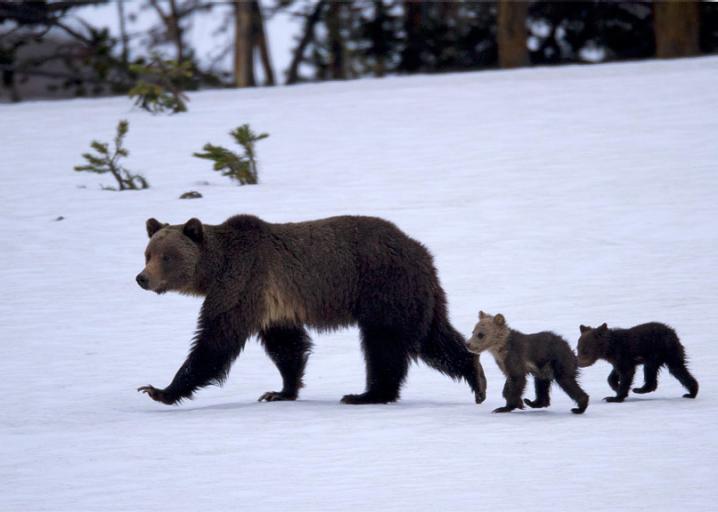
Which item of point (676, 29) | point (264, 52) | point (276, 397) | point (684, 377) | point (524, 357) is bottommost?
point (276, 397)

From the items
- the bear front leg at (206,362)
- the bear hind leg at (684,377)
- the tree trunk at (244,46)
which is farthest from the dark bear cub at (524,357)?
the tree trunk at (244,46)

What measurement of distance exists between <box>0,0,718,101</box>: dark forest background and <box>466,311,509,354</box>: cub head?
19800 millimetres

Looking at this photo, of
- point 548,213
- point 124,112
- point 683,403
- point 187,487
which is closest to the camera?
point 187,487

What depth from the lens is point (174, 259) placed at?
30.3ft

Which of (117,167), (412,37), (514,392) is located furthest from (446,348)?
→ (412,37)

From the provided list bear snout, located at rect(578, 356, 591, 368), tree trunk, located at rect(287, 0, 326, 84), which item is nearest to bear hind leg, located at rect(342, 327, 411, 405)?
bear snout, located at rect(578, 356, 591, 368)

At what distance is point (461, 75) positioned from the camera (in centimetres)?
2611

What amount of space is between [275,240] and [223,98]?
15.8 meters

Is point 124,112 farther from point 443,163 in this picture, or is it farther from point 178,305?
point 178,305

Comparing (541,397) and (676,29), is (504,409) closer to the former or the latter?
(541,397)

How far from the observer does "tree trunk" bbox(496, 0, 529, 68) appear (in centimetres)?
2702

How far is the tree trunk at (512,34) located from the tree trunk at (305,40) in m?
8.35

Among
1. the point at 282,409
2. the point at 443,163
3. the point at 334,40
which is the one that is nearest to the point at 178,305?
the point at 282,409

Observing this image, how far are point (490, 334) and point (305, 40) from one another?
27.6m
